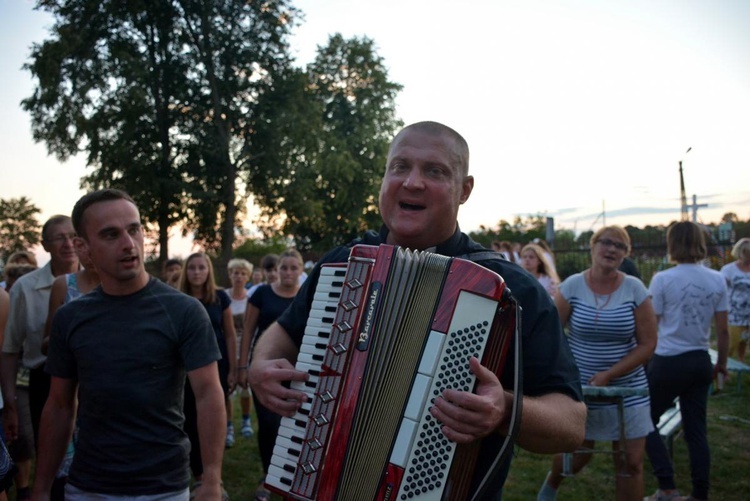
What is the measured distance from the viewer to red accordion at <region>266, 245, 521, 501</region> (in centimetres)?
174

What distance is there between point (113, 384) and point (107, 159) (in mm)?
22548

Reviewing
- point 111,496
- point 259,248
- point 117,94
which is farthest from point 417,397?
point 259,248

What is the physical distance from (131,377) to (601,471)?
4.99m

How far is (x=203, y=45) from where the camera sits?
24562 millimetres

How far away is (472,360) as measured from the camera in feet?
5.56

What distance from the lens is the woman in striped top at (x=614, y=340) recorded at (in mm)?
4195

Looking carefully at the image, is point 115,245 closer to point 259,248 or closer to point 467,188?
point 467,188

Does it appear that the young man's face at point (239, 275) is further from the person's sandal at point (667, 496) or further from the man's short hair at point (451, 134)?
the man's short hair at point (451, 134)

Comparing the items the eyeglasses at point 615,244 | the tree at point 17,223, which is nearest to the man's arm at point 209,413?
the eyeglasses at point 615,244

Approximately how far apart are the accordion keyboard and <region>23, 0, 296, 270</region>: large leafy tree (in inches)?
871

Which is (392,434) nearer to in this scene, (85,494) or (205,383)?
(205,383)

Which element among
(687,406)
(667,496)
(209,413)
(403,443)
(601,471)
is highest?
(403,443)

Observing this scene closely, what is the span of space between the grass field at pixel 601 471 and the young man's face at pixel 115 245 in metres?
3.34

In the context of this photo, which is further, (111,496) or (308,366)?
(111,496)
